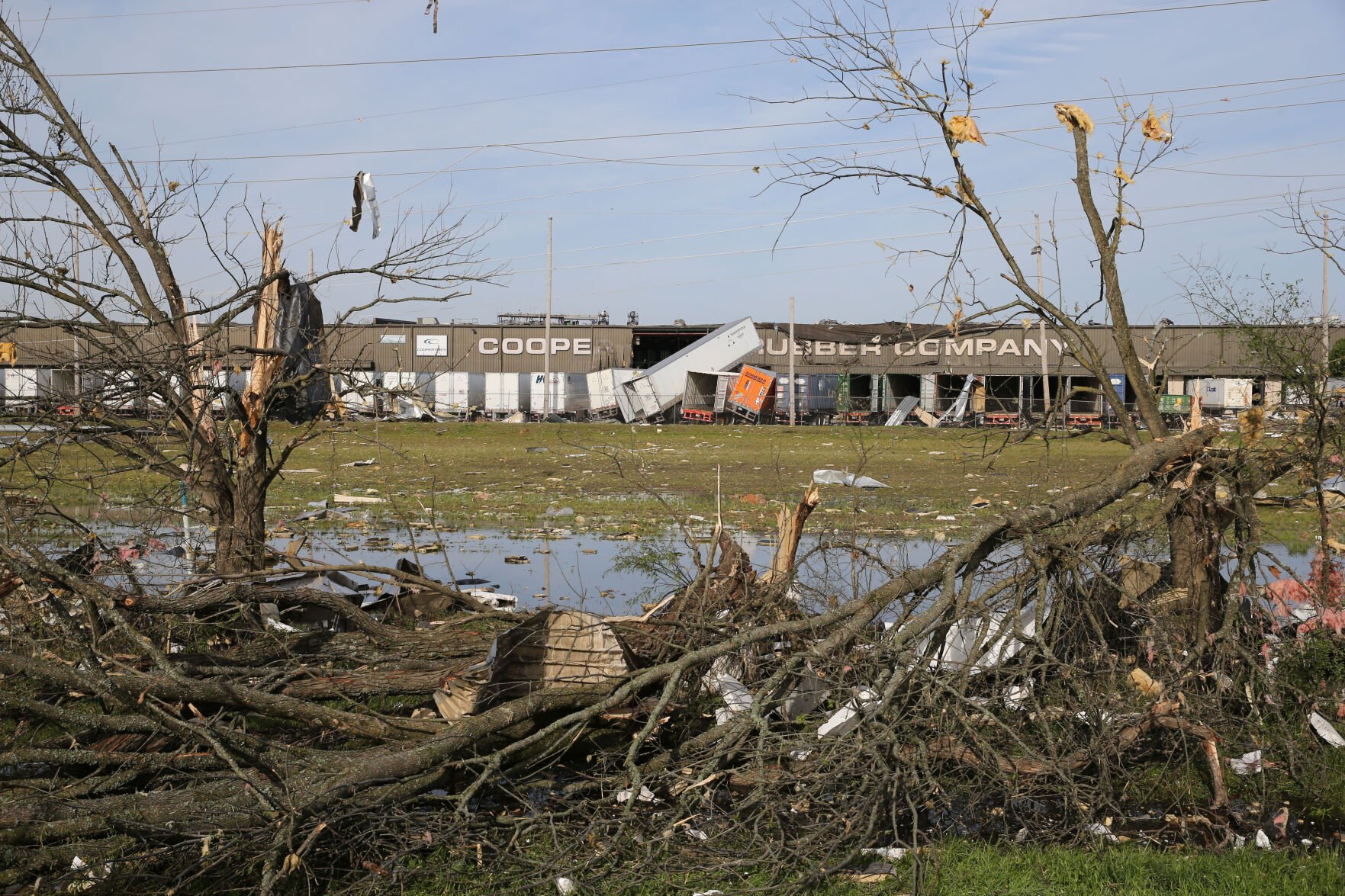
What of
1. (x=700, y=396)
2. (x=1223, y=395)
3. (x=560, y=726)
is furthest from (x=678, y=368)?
(x=560, y=726)

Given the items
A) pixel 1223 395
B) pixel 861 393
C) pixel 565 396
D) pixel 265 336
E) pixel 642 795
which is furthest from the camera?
pixel 861 393

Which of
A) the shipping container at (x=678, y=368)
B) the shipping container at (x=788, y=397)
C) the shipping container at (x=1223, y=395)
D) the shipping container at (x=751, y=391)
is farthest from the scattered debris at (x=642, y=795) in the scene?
the shipping container at (x=1223, y=395)

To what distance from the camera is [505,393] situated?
3925 cm

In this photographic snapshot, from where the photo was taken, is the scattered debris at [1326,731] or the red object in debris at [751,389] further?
the red object in debris at [751,389]

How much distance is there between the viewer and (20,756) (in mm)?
3773

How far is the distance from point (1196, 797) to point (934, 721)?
137 cm

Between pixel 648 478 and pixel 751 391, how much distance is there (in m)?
23.1

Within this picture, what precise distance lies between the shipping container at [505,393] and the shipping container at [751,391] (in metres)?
8.34

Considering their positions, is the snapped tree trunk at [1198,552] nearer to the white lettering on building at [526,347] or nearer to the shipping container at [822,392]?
the shipping container at [822,392]

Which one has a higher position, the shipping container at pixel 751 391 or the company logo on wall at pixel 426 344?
the company logo on wall at pixel 426 344

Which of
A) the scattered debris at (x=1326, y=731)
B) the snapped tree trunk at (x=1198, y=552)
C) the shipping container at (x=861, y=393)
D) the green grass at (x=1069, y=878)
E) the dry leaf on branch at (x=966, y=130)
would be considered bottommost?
the green grass at (x=1069, y=878)

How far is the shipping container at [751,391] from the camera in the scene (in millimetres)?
34719

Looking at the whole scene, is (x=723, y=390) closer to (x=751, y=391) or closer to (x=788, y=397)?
(x=751, y=391)

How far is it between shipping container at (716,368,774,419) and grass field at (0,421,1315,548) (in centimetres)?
748
